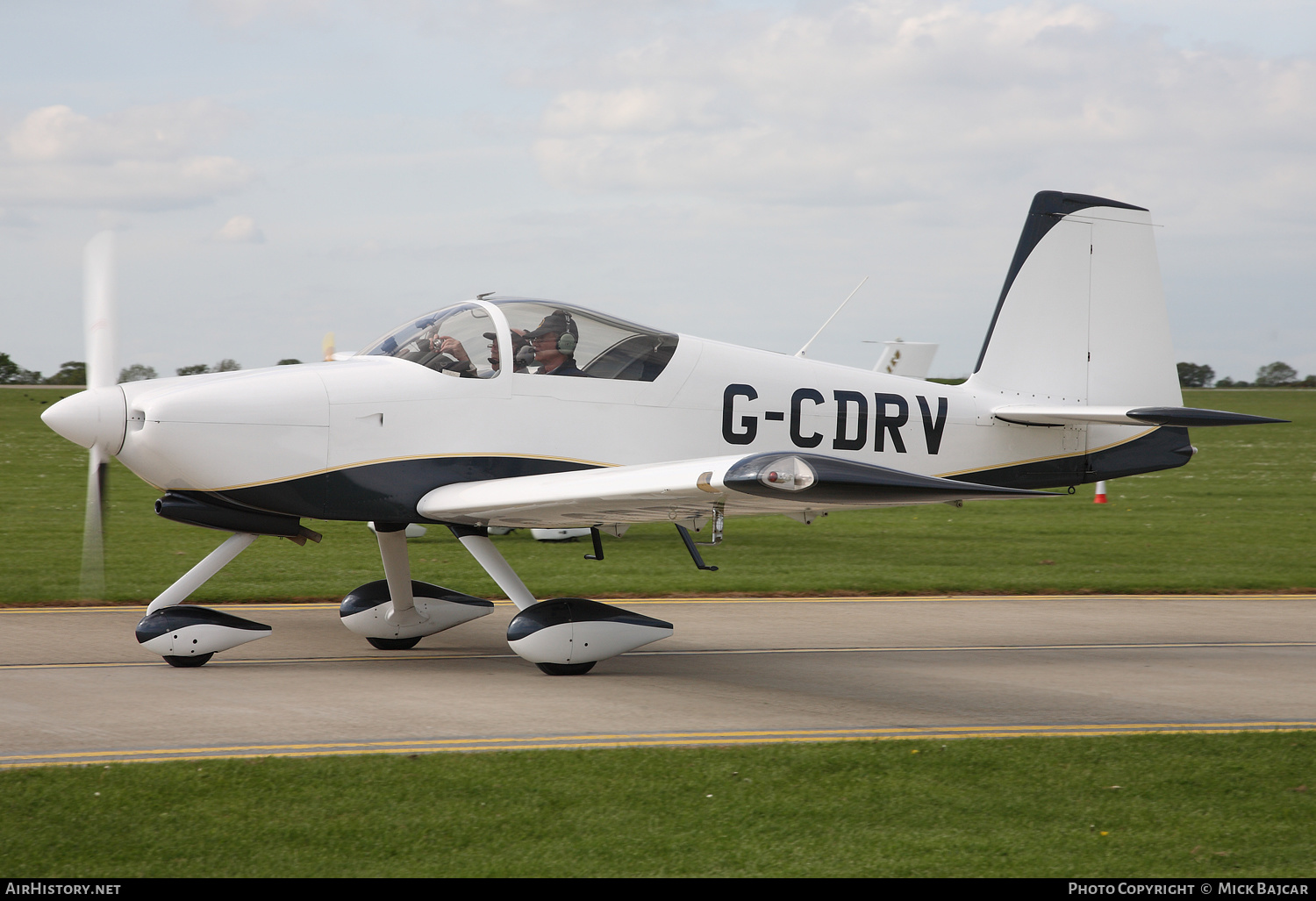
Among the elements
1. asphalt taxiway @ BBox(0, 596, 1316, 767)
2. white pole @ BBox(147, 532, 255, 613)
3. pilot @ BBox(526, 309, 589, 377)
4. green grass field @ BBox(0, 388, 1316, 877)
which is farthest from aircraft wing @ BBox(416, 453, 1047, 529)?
white pole @ BBox(147, 532, 255, 613)

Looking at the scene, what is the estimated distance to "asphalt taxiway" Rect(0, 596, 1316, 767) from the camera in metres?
6.77

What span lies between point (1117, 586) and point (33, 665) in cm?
1088

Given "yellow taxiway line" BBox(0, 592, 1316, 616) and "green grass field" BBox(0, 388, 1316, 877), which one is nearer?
"green grass field" BBox(0, 388, 1316, 877)

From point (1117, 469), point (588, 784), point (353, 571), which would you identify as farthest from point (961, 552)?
point (588, 784)

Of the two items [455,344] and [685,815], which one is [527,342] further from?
[685,815]

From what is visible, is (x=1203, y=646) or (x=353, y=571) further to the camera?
(x=353, y=571)

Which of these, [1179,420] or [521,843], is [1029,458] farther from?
[521,843]

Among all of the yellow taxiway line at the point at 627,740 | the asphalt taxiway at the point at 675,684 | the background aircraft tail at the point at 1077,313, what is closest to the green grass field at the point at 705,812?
the yellow taxiway line at the point at 627,740

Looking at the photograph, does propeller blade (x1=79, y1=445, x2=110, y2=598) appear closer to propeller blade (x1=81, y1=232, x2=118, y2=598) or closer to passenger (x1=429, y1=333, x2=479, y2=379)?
propeller blade (x1=81, y1=232, x2=118, y2=598)

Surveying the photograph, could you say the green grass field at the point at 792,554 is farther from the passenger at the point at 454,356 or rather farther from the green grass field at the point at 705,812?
the green grass field at the point at 705,812

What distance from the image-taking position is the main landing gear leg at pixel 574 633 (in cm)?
834

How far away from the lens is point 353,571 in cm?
1389

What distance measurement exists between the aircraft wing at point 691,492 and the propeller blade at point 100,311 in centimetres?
248

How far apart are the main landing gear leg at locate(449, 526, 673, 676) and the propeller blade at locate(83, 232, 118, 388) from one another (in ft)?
11.3
